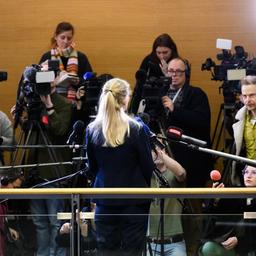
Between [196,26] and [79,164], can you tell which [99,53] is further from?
[79,164]

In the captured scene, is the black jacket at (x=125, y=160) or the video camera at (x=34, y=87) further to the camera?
the video camera at (x=34, y=87)

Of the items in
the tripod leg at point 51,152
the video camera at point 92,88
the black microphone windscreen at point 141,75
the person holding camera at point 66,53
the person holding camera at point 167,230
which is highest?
the person holding camera at point 66,53

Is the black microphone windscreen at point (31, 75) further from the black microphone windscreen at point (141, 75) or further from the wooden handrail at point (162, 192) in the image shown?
the wooden handrail at point (162, 192)

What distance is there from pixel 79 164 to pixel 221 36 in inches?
95.1

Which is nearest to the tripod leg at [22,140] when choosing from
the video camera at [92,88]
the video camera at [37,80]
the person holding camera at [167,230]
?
the video camera at [37,80]

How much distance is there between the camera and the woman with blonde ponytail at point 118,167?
3.09m

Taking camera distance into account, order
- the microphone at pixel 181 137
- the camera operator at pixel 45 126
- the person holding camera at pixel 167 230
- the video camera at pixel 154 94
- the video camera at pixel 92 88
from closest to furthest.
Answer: the microphone at pixel 181 137 < the person holding camera at pixel 167 230 < the video camera at pixel 154 94 < the camera operator at pixel 45 126 < the video camera at pixel 92 88

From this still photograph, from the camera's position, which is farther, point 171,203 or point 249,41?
point 249,41

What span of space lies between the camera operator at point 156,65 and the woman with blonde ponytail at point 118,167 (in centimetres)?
117

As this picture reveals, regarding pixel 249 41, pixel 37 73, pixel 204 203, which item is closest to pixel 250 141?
pixel 204 203

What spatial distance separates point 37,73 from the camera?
4266mm

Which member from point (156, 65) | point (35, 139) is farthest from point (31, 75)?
point (156, 65)

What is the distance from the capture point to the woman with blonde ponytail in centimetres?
309

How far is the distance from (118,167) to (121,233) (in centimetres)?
31
